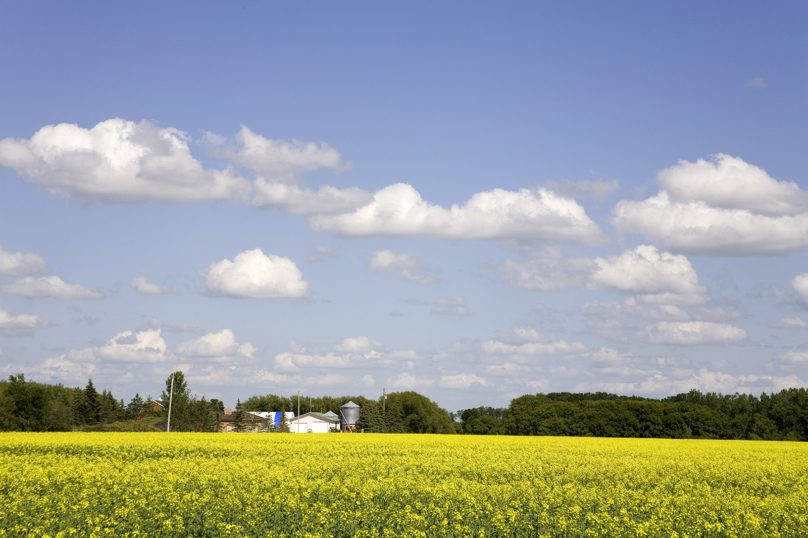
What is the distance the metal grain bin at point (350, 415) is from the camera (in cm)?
12800

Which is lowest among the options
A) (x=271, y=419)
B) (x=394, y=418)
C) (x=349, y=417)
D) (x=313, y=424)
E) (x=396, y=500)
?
(x=313, y=424)

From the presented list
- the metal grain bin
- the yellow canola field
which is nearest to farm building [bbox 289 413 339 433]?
the metal grain bin

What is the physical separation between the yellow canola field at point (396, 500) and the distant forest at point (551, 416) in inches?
2269

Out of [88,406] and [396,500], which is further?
[88,406]

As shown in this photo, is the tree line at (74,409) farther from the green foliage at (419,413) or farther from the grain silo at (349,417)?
the green foliage at (419,413)

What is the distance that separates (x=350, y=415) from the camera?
129 metres

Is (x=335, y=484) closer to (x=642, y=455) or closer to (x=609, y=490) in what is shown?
(x=609, y=490)

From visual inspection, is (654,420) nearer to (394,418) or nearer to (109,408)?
(394,418)

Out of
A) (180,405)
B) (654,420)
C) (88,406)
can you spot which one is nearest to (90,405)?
(88,406)

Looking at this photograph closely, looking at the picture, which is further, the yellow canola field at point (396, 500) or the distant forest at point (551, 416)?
the distant forest at point (551, 416)

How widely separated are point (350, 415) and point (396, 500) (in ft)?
363

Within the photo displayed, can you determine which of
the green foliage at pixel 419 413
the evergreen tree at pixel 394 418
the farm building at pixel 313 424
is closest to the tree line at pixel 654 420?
the evergreen tree at pixel 394 418

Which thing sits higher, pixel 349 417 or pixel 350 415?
pixel 350 415

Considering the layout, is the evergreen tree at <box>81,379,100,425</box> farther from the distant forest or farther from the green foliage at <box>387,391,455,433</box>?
the green foliage at <box>387,391,455,433</box>
